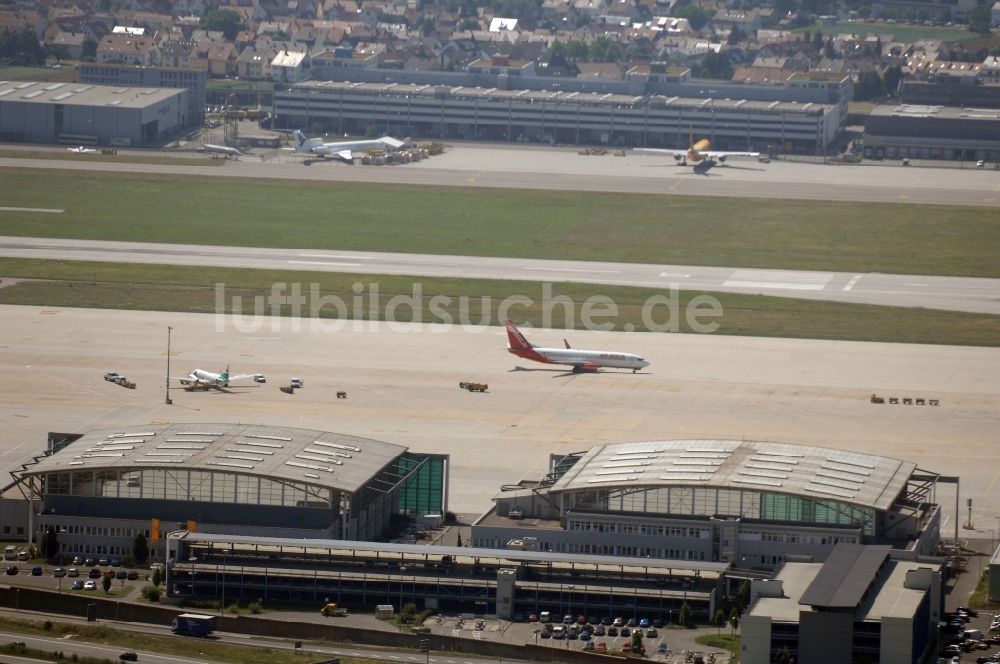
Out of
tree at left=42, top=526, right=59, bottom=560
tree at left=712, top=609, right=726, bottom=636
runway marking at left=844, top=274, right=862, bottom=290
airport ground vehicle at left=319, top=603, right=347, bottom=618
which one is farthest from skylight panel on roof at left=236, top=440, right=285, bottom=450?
runway marking at left=844, top=274, right=862, bottom=290

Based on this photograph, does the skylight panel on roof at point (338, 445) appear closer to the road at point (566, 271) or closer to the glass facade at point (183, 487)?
the glass facade at point (183, 487)

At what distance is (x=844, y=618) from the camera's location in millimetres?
70250

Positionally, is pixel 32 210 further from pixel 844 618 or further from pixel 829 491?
pixel 844 618

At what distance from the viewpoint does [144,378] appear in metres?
117

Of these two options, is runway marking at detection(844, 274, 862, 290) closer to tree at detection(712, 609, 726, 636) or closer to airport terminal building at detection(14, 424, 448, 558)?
airport terminal building at detection(14, 424, 448, 558)

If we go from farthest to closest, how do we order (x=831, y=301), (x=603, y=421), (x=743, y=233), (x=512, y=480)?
(x=743, y=233) → (x=831, y=301) → (x=603, y=421) → (x=512, y=480)

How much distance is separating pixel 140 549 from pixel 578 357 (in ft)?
144

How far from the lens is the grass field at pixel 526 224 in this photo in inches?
6565

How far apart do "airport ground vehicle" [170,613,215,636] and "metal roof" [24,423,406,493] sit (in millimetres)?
12316

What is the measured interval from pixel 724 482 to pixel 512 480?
586 inches

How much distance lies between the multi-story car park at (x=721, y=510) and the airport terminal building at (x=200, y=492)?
6.56 metres

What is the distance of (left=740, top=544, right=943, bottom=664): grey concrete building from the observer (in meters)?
70.2

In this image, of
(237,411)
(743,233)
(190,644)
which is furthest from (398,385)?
(743,233)

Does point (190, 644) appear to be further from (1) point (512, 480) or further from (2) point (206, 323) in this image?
(2) point (206, 323)
